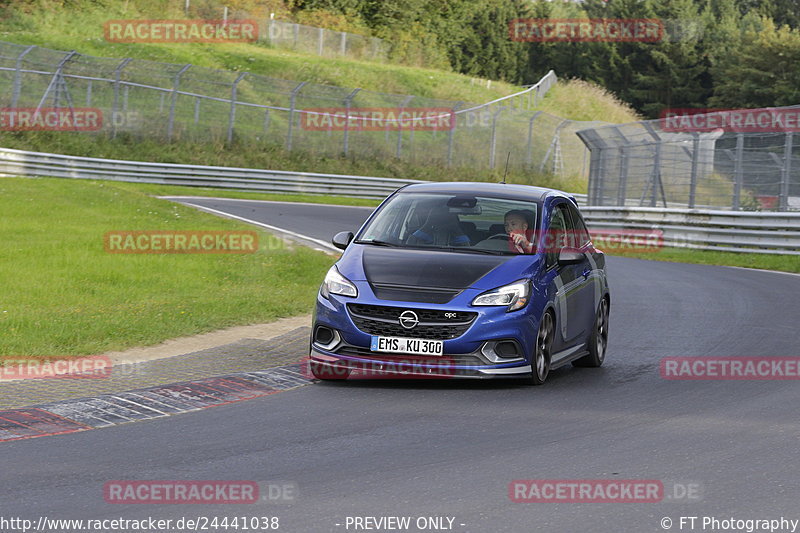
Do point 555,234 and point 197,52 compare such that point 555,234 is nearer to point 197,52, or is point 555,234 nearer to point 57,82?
point 57,82

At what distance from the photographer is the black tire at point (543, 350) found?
31.1 feet

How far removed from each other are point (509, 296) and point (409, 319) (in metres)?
0.82

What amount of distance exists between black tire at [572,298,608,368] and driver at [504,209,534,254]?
1288 mm

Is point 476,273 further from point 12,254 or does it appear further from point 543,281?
point 12,254

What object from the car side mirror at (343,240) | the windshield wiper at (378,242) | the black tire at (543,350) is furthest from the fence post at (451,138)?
the black tire at (543,350)

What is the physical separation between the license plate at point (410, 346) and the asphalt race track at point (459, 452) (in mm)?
347

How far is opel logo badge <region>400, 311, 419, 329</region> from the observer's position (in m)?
9.05

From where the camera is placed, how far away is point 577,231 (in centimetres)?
1140

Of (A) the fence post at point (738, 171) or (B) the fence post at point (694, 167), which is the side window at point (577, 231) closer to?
(A) the fence post at point (738, 171)

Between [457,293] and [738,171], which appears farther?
[738,171]

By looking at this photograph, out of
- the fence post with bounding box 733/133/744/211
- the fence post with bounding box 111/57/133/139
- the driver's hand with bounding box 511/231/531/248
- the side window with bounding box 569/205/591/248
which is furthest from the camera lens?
the fence post with bounding box 111/57/133/139

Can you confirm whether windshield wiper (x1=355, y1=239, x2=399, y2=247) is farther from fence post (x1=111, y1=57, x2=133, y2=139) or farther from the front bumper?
fence post (x1=111, y1=57, x2=133, y2=139)

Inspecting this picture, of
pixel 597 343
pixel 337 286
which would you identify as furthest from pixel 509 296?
pixel 597 343

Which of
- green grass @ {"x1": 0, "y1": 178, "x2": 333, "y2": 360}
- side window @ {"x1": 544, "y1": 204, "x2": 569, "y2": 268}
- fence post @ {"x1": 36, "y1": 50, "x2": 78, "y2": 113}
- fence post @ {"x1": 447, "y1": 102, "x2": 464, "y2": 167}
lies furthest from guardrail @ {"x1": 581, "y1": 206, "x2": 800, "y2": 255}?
fence post @ {"x1": 36, "y1": 50, "x2": 78, "y2": 113}
